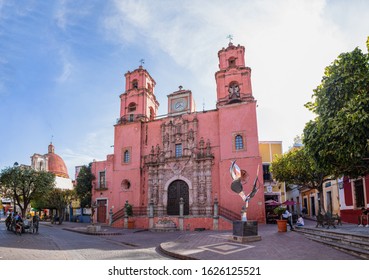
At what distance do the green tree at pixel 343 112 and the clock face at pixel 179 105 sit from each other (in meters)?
17.7

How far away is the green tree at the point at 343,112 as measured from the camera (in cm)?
738

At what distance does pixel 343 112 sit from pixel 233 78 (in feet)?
58.4

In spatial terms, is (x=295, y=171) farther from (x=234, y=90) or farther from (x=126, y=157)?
(x=126, y=157)

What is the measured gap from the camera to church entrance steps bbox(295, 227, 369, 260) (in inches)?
307

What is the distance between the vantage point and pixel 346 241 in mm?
9203

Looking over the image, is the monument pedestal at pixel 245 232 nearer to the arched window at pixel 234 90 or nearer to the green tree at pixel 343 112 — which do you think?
the green tree at pixel 343 112

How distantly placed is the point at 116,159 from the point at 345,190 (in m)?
19.2

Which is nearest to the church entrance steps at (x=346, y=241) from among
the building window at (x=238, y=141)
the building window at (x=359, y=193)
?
the building window at (x=359, y=193)

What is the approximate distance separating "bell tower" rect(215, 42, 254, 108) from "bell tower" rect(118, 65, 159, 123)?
749cm

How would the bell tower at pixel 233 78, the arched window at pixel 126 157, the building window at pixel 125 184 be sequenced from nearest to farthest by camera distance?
the bell tower at pixel 233 78
the building window at pixel 125 184
the arched window at pixel 126 157

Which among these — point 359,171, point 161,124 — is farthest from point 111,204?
point 359,171

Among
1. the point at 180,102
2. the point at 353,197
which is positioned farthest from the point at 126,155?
the point at 353,197

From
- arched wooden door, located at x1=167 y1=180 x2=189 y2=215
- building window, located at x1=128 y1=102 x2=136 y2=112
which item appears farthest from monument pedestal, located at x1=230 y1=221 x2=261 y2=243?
building window, located at x1=128 y1=102 x2=136 y2=112

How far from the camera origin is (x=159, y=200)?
23719 mm
